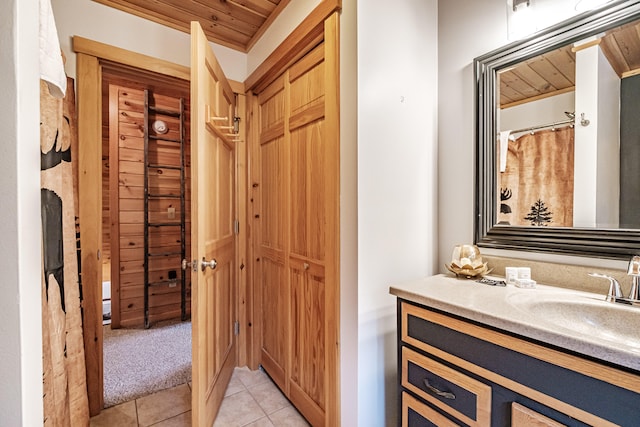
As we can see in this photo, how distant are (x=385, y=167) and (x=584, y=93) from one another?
0.80 metres

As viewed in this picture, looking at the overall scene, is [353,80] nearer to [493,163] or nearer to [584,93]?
[493,163]

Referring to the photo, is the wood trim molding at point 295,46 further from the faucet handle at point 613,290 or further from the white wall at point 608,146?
the faucet handle at point 613,290

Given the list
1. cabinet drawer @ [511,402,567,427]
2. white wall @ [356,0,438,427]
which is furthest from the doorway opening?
cabinet drawer @ [511,402,567,427]

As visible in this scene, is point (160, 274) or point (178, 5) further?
point (160, 274)

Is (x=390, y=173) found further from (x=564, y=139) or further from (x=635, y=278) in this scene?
(x=635, y=278)

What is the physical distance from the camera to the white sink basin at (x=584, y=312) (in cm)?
85

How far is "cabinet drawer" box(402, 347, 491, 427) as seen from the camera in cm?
84

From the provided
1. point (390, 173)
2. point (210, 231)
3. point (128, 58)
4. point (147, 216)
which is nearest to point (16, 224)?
point (210, 231)

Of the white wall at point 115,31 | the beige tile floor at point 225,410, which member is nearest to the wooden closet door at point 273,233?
the beige tile floor at point 225,410

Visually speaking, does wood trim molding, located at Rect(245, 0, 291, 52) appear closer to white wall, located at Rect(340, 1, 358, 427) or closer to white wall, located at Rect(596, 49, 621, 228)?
white wall, located at Rect(340, 1, 358, 427)

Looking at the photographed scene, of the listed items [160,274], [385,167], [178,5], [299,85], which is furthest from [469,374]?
[160,274]

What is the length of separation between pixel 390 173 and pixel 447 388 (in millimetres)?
870

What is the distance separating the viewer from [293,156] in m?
1.71

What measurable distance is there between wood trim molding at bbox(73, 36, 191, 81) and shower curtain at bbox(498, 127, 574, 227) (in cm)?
200
